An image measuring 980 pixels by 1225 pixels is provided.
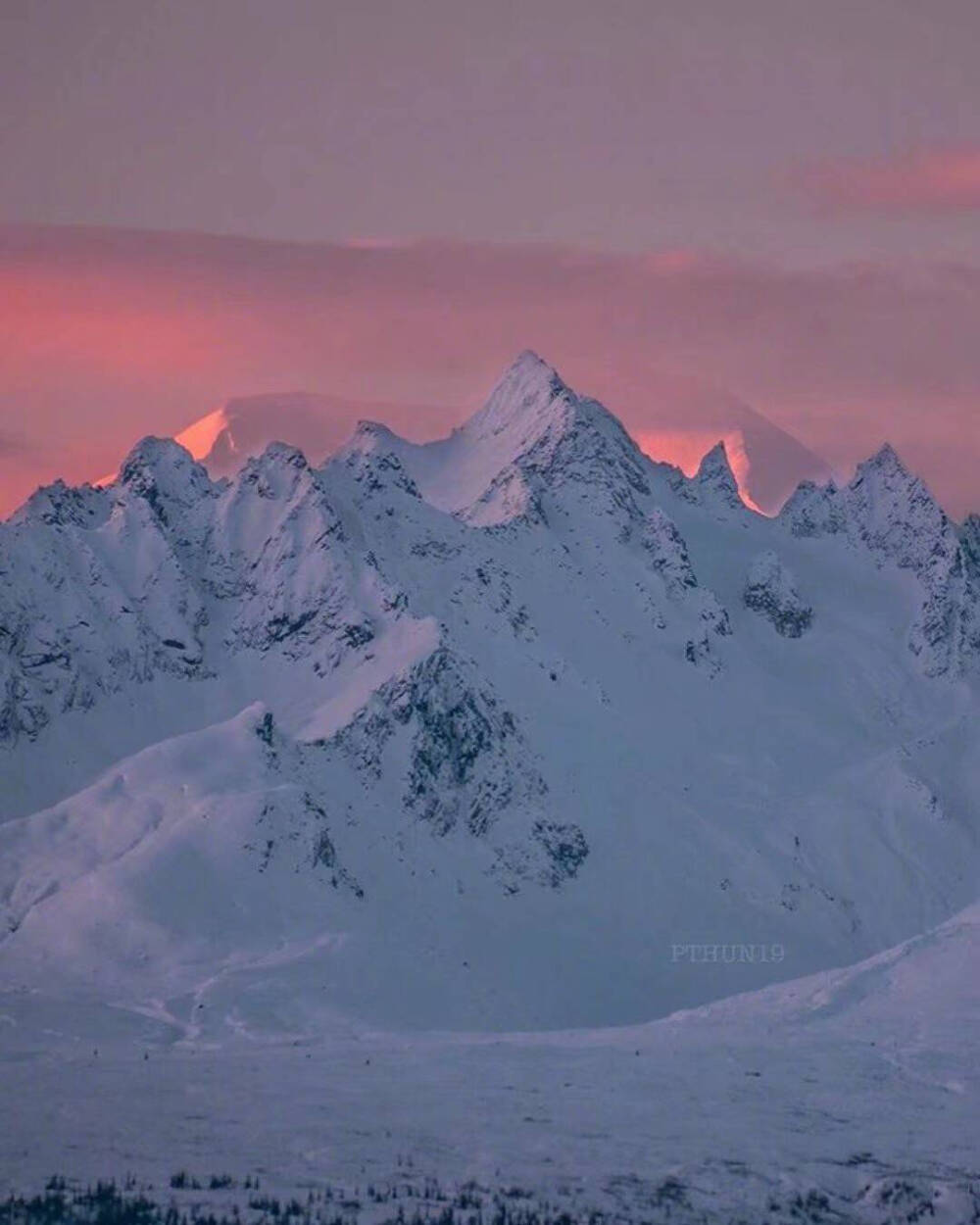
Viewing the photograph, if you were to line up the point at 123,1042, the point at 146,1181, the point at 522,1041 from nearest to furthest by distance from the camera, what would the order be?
the point at 146,1181
the point at 522,1041
the point at 123,1042

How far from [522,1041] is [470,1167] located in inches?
2114

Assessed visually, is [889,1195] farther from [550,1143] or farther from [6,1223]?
[6,1223]

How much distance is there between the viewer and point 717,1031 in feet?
559

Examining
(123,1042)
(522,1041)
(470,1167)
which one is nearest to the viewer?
(470,1167)

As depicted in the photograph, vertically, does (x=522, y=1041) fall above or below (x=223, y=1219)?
above

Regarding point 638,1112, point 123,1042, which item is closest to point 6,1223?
point 638,1112

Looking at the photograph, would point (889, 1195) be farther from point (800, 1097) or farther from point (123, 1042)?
point (123, 1042)

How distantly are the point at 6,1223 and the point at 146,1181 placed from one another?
35.5 ft

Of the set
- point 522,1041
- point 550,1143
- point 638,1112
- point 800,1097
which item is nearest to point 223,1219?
point 550,1143

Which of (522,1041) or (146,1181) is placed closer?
(146,1181)

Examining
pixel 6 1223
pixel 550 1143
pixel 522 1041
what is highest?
pixel 522 1041

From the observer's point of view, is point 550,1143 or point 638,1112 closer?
point 550,1143

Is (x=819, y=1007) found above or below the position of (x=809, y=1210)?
above

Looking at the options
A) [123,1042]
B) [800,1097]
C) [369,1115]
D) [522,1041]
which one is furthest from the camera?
[123,1042]
